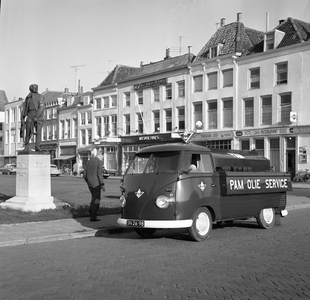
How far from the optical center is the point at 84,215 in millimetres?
14219

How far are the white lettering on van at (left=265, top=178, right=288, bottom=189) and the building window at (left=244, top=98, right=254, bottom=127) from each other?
2870cm

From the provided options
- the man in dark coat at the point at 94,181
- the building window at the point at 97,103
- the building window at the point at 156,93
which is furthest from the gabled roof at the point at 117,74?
the man in dark coat at the point at 94,181

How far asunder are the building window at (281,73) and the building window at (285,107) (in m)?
1.29

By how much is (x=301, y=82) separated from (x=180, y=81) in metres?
14.4

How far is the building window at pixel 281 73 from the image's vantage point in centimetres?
3831

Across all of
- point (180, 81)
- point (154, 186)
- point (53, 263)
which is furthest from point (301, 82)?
point (53, 263)

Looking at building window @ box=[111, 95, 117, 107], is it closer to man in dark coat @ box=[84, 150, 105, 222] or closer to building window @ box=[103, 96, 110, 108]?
building window @ box=[103, 96, 110, 108]

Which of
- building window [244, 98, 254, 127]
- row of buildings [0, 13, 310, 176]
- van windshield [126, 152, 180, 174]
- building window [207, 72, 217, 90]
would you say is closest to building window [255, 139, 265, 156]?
row of buildings [0, 13, 310, 176]

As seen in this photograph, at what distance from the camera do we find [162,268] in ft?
23.9

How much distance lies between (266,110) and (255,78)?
3.16 metres

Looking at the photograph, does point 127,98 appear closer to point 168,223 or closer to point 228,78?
point 228,78

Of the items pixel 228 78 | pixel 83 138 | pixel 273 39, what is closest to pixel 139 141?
pixel 83 138

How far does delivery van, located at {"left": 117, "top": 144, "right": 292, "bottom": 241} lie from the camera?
9.65 meters

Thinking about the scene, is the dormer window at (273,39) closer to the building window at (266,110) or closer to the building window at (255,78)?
the building window at (255,78)
